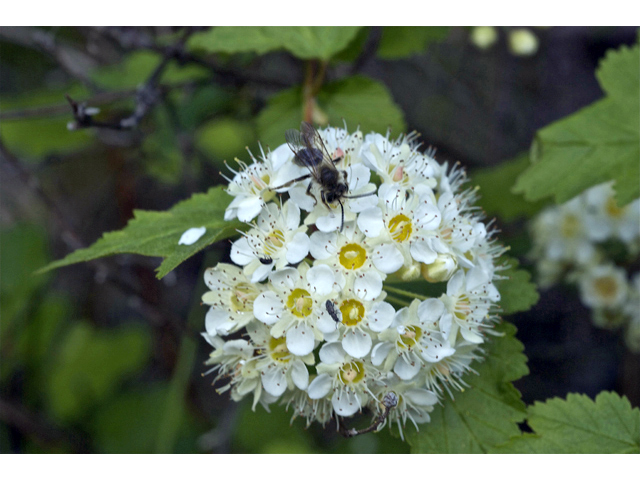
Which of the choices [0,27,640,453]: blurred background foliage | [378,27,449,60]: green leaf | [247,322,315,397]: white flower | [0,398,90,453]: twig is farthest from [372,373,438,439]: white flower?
[0,398,90,453]: twig

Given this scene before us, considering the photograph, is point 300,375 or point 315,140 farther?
point 315,140

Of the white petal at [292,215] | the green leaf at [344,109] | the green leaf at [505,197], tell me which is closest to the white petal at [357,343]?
the white petal at [292,215]

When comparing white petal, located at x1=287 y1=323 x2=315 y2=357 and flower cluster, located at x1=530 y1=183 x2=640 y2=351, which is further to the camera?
flower cluster, located at x1=530 y1=183 x2=640 y2=351

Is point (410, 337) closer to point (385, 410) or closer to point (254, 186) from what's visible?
point (385, 410)

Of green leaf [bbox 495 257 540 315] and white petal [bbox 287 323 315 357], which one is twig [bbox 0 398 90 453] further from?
green leaf [bbox 495 257 540 315]

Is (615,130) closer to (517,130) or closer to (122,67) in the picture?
(517,130)

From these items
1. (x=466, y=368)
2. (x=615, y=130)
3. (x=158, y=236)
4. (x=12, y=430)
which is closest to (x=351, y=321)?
(x=466, y=368)

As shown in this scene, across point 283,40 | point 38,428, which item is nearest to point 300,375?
point 283,40

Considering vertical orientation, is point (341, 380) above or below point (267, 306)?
below
